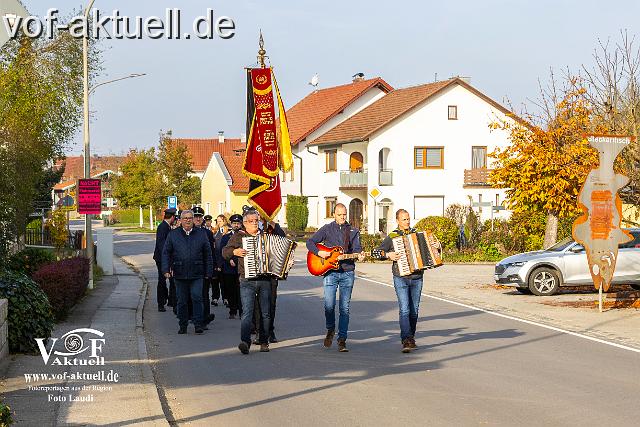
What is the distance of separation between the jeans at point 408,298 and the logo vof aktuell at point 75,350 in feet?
12.9

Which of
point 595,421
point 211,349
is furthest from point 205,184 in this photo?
point 595,421

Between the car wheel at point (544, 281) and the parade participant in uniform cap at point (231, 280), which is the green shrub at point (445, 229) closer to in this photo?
the car wheel at point (544, 281)

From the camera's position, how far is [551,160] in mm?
26422

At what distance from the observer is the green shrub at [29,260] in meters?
18.0

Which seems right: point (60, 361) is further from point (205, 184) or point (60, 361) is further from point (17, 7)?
point (205, 184)

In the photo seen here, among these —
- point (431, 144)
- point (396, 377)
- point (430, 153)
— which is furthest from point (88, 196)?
point (430, 153)

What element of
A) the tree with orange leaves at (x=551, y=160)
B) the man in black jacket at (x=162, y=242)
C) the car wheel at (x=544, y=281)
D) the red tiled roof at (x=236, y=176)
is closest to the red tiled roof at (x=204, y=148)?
the red tiled roof at (x=236, y=176)

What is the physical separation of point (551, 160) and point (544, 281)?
212 inches

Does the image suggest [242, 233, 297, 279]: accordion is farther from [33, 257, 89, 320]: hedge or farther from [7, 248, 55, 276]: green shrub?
[7, 248, 55, 276]: green shrub

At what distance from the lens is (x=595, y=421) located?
8258mm

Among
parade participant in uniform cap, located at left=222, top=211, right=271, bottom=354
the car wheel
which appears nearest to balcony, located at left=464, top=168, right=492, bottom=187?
the car wheel

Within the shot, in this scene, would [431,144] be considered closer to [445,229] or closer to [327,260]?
[445,229]

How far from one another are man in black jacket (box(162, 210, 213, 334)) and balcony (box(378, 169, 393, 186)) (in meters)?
40.0

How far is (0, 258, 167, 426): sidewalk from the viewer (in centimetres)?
809
